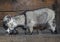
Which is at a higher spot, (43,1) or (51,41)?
(43,1)

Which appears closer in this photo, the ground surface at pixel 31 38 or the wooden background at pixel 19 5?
the ground surface at pixel 31 38

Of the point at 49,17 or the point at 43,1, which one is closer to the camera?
the point at 49,17

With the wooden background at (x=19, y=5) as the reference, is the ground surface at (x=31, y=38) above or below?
below

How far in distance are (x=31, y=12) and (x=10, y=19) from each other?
197mm

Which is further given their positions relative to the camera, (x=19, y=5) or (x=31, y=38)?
(x=19, y=5)

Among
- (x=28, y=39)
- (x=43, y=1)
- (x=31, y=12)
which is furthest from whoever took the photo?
(x=43, y=1)

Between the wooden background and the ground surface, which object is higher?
the wooden background

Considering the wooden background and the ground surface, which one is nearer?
the ground surface

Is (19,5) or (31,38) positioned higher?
(19,5)

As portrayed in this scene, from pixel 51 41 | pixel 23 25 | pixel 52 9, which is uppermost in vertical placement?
pixel 52 9

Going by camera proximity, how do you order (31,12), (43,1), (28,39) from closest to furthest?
(28,39) < (31,12) < (43,1)

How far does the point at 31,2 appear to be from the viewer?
2.00m

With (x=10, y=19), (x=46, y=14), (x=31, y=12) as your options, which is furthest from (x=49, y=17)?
(x=10, y=19)

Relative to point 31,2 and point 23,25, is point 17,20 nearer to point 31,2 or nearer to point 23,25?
point 23,25
